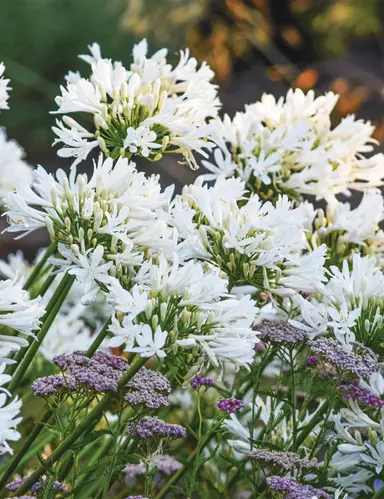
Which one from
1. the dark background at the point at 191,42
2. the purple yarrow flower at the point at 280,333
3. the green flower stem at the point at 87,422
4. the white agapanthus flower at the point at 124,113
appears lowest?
the green flower stem at the point at 87,422

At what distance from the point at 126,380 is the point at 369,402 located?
1.42 feet

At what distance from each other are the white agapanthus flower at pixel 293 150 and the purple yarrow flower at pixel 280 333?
1.18ft

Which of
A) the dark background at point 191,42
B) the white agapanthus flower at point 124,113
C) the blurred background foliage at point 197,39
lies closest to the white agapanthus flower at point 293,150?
the white agapanthus flower at point 124,113

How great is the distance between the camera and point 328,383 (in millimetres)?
1592

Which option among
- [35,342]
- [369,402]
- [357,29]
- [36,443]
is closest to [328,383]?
[369,402]

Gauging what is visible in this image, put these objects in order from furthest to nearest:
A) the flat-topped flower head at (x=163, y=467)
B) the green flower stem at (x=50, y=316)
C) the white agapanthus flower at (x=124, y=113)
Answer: the flat-topped flower head at (x=163, y=467)
the white agapanthus flower at (x=124, y=113)
the green flower stem at (x=50, y=316)

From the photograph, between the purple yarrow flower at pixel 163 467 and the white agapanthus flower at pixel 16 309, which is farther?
the purple yarrow flower at pixel 163 467

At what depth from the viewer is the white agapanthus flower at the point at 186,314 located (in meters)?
1.29

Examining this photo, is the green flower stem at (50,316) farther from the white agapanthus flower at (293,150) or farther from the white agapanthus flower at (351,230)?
the white agapanthus flower at (351,230)

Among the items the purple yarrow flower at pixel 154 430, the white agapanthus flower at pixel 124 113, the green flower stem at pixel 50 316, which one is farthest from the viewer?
the white agapanthus flower at pixel 124 113

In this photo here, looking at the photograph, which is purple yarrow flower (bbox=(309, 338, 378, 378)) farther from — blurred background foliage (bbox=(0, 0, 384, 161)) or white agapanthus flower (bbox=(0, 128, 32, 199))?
blurred background foliage (bbox=(0, 0, 384, 161))

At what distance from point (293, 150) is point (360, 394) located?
0.57 meters

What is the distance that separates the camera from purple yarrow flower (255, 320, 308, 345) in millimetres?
1529

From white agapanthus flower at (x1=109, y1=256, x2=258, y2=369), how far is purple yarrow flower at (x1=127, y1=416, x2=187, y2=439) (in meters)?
0.13
